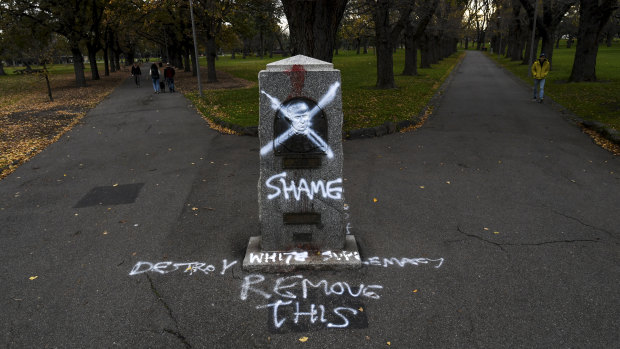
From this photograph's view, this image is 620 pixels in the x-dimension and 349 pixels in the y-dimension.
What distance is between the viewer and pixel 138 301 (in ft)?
12.8

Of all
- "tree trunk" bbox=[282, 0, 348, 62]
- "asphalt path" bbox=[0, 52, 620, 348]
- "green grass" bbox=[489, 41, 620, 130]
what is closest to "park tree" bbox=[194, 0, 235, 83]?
"tree trunk" bbox=[282, 0, 348, 62]

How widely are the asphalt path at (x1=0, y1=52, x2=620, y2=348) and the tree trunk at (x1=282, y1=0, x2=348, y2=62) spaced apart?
3.78m

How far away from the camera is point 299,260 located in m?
4.40

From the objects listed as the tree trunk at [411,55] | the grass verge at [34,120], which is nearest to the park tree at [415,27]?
the tree trunk at [411,55]

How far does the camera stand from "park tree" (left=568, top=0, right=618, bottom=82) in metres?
17.3

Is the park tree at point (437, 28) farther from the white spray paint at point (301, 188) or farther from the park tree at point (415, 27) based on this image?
the white spray paint at point (301, 188)

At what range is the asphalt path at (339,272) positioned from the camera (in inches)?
137

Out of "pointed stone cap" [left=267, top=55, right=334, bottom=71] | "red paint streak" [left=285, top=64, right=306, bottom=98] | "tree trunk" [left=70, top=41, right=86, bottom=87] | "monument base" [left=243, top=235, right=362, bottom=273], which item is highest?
"tree trunk" [left=70, top=41, right=86, bottom=87]

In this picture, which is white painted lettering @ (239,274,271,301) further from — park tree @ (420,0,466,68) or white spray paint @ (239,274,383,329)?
park tree @ (420,0,466,68)

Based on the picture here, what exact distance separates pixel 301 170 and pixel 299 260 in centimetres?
101

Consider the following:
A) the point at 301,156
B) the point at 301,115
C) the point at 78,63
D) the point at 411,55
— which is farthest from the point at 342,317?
the point at 78,63

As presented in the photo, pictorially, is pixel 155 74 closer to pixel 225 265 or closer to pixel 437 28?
pixel 225 265

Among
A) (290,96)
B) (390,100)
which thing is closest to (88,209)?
(290,96)

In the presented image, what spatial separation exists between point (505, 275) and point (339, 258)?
1.78 meters
